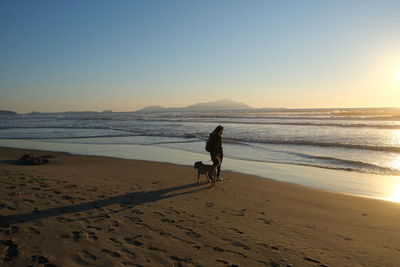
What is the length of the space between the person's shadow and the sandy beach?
0.07ft

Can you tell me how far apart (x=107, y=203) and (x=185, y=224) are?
1.92 m

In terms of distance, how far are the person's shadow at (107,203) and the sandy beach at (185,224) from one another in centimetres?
2

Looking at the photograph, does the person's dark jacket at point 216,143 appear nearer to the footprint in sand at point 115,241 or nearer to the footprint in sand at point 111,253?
the footprint in sand at point 115,241

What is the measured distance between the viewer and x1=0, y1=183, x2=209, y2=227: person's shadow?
14.6ft

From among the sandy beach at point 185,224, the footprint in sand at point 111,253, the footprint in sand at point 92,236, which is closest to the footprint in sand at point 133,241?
the sandy beach at point 185,224

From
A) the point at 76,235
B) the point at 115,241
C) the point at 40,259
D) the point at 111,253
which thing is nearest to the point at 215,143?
the point at 115,241

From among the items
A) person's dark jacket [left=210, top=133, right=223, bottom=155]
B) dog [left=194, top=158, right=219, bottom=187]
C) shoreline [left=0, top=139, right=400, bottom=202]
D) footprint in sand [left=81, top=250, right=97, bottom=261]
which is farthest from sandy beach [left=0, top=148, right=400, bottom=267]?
person's dark jacket [left=210, top=133, right=223, bottom=155]

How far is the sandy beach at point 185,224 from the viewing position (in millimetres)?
3529

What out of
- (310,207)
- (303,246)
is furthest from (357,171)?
(303,246)

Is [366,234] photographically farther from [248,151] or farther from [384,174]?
[248,151]

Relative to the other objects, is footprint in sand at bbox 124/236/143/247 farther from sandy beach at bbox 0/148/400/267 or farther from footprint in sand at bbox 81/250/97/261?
footprint in sand at bbox 81/250/97/261

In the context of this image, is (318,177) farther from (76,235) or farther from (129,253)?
(76,235)

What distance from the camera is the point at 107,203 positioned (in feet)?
18.2

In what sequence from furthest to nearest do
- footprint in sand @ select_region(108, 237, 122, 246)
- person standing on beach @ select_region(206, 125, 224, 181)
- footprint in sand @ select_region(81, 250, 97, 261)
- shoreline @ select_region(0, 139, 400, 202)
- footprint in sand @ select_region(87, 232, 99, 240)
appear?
1. person standing on beach @ select_region(206, 125, 224, 181)
2. shoreline @ select_region(0, 139, 400, 202)
3. footprint in sand @ select_region(87, 232, 99, 240)
4. footprint in sand @ select_region(108, 237, 122, 246)
5. footprint in sand @ select_region(81, 250, 97, 261)
